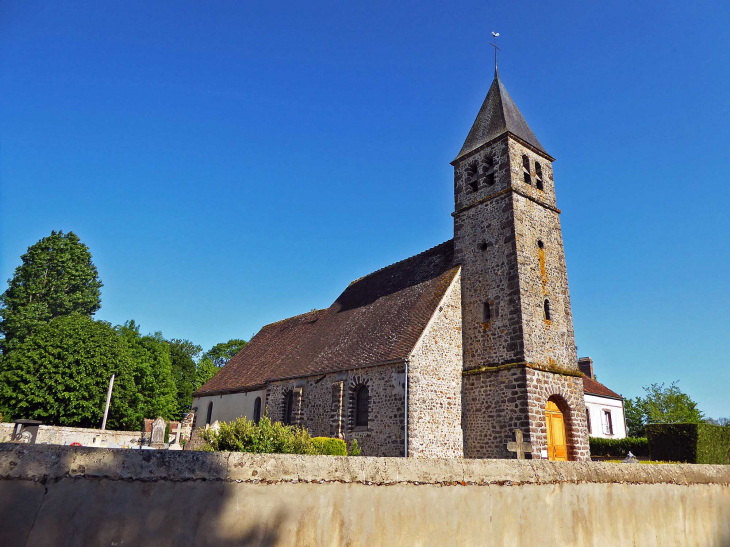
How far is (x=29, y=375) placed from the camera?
2833cm

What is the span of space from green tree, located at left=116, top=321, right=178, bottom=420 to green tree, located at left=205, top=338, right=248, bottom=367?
16106mm

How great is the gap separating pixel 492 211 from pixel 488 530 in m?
15.9

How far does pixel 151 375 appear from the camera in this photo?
39.6 metres

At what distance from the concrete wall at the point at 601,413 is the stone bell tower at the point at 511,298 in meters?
18.3

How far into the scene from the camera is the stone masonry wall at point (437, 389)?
16.4 meters

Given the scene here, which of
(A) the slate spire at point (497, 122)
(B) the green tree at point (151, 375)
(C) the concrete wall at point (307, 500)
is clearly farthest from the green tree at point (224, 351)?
(C) the concrete wall at point (307, 500)

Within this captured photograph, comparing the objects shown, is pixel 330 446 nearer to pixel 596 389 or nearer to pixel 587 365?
pixel 596 389

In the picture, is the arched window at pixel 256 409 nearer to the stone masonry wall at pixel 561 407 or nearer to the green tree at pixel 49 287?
the stone masonry wall at pixel 561 407

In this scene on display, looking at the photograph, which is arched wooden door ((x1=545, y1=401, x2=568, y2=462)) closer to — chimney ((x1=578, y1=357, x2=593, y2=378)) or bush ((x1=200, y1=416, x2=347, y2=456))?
bush ((x1=200, y1=416, x2=347, y2=456))

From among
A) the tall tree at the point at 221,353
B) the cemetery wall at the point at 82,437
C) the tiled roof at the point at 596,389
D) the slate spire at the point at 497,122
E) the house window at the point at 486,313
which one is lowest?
the cemetery wall at the point at 82,437

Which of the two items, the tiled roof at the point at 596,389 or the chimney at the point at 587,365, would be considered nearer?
the tiled roof at the point at 596,389

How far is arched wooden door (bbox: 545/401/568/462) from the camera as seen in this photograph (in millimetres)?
16219

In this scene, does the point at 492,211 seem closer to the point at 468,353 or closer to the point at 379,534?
the point at 468,353

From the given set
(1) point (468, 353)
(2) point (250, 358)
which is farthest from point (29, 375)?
(1) point (468, 353)
